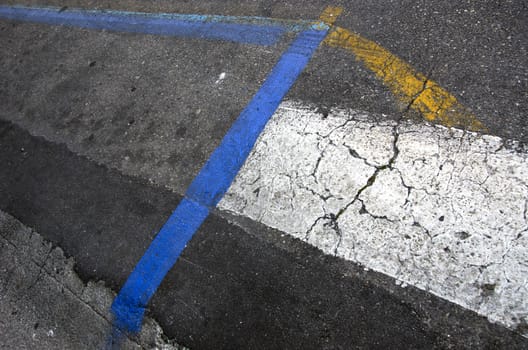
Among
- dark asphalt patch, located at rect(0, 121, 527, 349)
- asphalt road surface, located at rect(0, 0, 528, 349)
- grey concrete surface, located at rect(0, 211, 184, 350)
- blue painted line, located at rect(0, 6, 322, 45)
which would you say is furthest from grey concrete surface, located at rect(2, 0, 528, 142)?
grey concrete surface, located at rect(0, 211, 184, 350)

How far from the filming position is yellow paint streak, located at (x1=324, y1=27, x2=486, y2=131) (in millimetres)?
2354

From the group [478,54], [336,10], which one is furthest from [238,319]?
[336,10]

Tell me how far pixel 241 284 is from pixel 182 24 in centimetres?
299

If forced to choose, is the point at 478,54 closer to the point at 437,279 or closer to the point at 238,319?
the point at 437,279

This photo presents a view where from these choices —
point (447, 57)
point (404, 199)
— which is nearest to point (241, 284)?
point (404, 199)

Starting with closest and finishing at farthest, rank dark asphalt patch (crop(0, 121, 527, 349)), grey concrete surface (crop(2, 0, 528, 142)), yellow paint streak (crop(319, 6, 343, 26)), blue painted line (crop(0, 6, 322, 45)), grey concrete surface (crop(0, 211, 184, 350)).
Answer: dark asphalt patch (crop(0, 121, 527, 349)) < grey concrete surface (crop(2, 0, 528, 142)) < grey concrete surface (crop(0, 211, 184, 350)) < yellow paint streak (crop(319, 6, 343, 26)) < blue painted line (crop(0, 6, 322, 45))

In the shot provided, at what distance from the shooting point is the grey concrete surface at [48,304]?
2463 mm

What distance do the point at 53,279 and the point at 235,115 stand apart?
1.88 meters

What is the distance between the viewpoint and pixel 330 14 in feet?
10.8

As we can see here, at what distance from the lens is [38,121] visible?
3.98 meters

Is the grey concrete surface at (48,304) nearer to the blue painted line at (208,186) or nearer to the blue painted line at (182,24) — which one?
the blue painted line at (208,186)

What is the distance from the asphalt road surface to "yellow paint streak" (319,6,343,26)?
0.18 ft

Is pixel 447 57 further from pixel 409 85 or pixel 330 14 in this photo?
pixel 330 14

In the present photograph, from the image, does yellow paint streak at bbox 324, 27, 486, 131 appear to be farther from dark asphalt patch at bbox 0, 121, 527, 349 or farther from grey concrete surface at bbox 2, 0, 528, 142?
dark asphalt patch at bbox 0, 121, 527, 349
